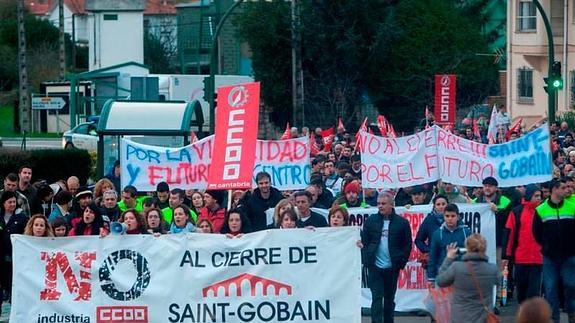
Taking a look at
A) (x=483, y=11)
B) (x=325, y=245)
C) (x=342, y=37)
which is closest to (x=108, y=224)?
(x=325, y=245)

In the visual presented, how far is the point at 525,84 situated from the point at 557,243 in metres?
39.4

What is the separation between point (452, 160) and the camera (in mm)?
17359

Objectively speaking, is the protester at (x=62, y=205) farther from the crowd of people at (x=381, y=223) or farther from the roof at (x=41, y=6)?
the roof at (x=41, y=6)

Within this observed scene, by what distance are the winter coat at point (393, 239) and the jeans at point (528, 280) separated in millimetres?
1418

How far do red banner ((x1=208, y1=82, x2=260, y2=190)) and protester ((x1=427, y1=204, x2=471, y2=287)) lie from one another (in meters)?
2.28

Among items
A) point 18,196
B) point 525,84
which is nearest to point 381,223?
point 18,196

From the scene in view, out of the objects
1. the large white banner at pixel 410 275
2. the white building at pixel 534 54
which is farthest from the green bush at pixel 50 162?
the white building at pixel 534 54

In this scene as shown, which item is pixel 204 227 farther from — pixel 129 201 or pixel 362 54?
pixel 362 54

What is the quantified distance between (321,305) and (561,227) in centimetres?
258

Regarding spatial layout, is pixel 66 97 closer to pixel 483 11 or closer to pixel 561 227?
pixel 483 11

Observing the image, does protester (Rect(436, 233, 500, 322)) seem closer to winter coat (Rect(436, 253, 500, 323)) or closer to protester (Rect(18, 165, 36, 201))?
winter coat (Rect(436, 253, 500, 323))

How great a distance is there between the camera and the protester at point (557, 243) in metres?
14.0

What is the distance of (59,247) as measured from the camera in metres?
13.5

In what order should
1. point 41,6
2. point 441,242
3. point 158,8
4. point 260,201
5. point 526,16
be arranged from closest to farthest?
point 441,242
point 260,201
point 526,16
point 158,8
point 41,6
